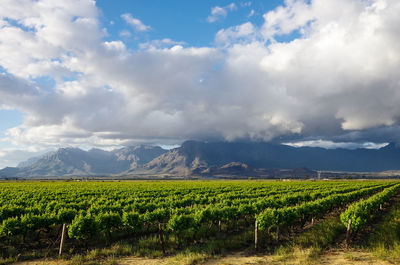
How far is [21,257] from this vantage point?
55.0 feet

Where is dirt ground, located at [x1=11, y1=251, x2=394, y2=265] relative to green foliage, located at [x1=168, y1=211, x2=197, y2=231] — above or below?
below

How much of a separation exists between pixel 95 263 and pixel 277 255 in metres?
11.6

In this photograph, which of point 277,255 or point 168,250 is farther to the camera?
point 168,250

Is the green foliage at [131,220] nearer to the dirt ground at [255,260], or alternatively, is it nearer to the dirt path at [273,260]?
the dirt ground at [255,260]

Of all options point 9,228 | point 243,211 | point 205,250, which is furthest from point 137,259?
point 243,211

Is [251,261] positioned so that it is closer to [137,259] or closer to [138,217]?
[137,259]

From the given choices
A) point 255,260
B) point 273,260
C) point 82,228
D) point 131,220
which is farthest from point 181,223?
point 273,260

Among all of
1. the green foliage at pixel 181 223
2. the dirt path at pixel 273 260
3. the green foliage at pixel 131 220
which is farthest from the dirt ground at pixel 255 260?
the green foliage at pixel 131 220

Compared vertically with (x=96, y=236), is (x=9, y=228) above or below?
above

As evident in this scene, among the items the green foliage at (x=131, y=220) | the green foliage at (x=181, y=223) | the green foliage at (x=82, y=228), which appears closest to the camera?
the green foliage at (x=82, y=228)

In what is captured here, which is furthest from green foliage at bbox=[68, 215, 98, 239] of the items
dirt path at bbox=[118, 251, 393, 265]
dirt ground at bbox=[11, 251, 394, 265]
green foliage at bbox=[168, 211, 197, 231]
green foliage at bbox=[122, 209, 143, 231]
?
green foliage at bbox=[168, 211, 197, 231]

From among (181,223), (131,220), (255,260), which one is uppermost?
(181,223)

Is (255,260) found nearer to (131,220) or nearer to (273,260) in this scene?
(273,260)

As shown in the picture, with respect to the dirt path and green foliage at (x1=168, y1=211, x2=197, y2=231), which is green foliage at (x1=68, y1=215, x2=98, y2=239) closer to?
the dirt path
